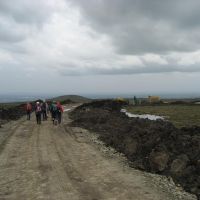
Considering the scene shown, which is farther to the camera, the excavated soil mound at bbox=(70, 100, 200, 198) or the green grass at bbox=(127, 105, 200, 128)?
the green grass at bbox=(127, 105, 200, 128)

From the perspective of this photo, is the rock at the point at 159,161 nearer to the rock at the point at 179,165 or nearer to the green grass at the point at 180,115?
the rock at the point at 179,165

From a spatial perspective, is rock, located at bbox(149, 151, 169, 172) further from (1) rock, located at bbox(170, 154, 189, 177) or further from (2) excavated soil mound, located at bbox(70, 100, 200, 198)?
(1) rock, located at bbox(170, 154, 189, 177)

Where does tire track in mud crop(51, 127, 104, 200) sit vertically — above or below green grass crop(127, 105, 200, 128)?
above

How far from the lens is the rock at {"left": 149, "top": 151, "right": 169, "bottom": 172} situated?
15.4 m

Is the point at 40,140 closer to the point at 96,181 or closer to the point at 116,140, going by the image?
the point at 116,140

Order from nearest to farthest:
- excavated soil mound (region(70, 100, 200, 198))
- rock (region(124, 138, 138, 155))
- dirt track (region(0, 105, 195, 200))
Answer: dirt track (region(0, 105, 195, 200))
excavated soil mound (region(70, 100, 200, 198))
rock (region(124, 138, 138, 155))

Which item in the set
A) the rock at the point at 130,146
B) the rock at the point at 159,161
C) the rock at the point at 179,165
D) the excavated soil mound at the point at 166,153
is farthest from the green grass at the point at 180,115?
the rock at the point at 179,165

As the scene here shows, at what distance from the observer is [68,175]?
46.5ft

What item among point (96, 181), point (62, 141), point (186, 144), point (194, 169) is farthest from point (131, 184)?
point (62, 141)

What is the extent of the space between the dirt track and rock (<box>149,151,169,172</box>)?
0.88 meters

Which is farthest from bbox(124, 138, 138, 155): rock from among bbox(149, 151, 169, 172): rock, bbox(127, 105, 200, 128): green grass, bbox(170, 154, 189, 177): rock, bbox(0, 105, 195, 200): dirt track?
bbox(127, 105, 200, 128): green grass

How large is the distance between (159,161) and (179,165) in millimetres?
1233

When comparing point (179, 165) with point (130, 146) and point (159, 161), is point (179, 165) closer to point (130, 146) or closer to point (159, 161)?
point (159, 161)

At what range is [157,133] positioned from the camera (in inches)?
792
